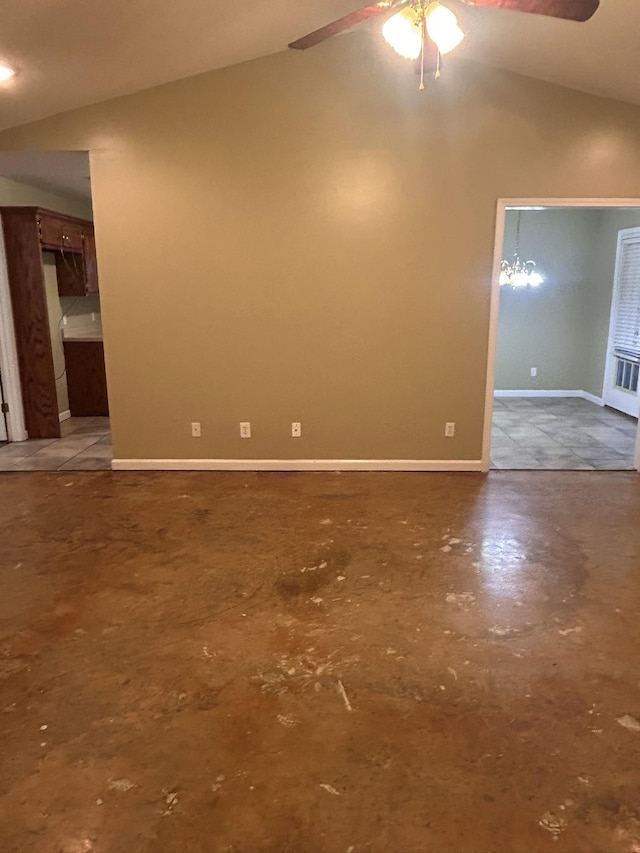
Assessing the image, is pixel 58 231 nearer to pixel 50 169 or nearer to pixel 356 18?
pixel 50 169

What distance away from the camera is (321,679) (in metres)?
2.33

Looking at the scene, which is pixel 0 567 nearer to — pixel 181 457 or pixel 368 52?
pixel 181 457

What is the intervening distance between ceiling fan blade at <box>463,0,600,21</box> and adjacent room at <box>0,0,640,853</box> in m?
0.02

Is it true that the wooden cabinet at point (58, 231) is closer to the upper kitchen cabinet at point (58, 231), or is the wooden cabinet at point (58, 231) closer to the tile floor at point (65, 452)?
the upper kitchen cabinet at point (58, 231)

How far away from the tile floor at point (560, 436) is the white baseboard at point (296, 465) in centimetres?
52

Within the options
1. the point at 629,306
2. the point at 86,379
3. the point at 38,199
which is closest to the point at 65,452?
the point at 86,379

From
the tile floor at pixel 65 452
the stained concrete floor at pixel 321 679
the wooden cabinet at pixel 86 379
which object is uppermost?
the wooden cabinet at pixel 86 379

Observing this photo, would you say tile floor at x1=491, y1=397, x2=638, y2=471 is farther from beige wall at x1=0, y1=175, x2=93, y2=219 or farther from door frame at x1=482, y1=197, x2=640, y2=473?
beige wall at x1=0, y1=175, x2=93, y2=219

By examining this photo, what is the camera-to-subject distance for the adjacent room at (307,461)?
1.89 m

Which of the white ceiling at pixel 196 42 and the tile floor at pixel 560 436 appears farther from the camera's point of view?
the tile floor at pixel 560 436

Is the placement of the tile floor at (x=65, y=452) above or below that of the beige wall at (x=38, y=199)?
below

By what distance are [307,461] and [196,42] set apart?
9.71 ft

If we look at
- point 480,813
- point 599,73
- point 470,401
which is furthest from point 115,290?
point 480,813

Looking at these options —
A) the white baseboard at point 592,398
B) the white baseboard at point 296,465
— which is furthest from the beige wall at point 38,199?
the white baseboard at point 592,398
